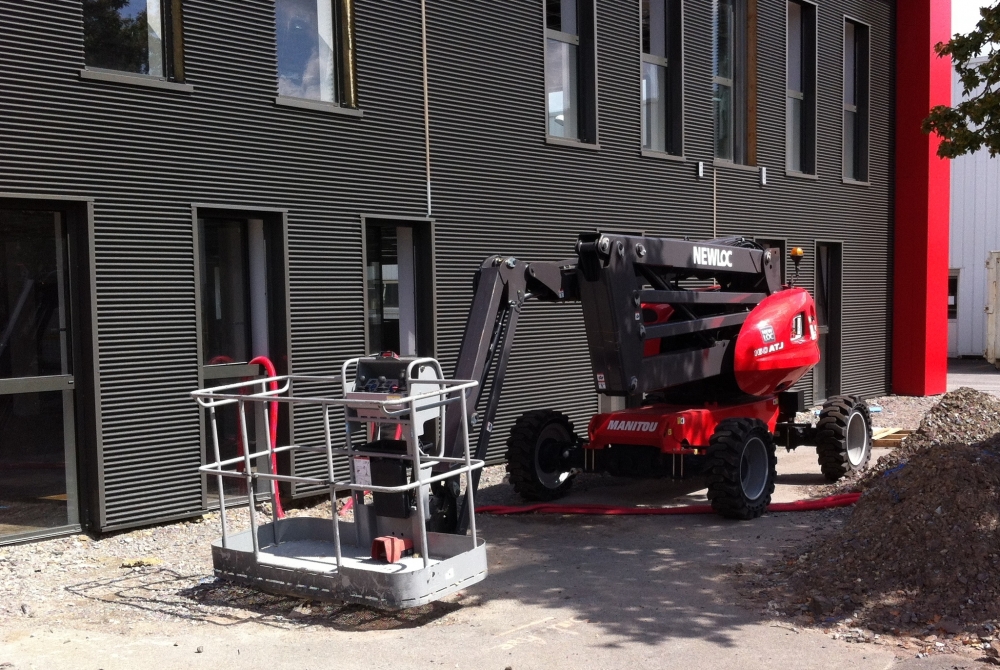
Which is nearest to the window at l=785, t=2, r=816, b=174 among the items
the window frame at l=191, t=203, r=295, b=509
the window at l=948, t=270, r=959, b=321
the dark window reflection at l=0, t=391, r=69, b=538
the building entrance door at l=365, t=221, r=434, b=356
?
the building entrance door at l=365, t=221, r=434, b=356

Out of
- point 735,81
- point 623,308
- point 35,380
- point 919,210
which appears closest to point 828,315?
point 919,210

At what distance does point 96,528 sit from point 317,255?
10.5ft

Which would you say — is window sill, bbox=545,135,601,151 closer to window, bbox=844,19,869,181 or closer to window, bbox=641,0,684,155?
window, bbox=641,0,684,155

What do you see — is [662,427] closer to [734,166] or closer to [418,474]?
[418,474]

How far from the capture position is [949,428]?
11.0 metres

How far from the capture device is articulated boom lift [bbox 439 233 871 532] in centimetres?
828

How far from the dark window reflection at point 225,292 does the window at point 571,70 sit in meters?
4.64

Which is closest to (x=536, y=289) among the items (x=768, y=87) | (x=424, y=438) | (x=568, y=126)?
(x=424, y=438)

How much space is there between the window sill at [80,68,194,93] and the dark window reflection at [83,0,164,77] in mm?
116

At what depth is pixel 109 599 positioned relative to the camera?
7027 mm

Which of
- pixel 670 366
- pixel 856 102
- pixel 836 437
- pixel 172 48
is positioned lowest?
pixel 836 437

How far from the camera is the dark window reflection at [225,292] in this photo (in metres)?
→ 9.46

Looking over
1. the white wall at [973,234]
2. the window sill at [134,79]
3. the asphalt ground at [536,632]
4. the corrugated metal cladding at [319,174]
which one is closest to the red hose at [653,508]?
the asphalt ground at [536,632]

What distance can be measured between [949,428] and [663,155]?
5.42 metres
